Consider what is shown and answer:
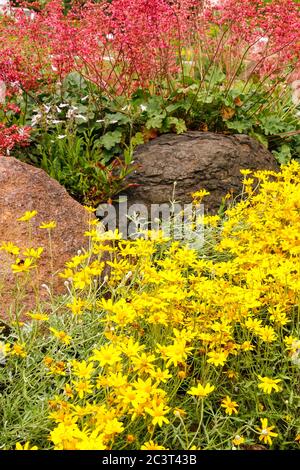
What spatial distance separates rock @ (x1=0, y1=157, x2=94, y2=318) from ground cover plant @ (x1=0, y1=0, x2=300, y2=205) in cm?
65

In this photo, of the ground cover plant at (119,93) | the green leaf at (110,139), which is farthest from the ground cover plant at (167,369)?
the green leaf at (110,139)

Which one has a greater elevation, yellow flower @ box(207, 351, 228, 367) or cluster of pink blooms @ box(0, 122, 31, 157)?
cluster of pink blooms @ box(0, 122, 31, 157)

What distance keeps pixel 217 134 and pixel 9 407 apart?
3.27 metres

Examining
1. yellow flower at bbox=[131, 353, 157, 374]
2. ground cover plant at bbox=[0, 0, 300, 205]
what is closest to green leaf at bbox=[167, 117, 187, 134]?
ground cover plant at bbox=[0, 0, 300, 205]

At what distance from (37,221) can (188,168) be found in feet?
4.80

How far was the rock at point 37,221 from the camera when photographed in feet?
11.6

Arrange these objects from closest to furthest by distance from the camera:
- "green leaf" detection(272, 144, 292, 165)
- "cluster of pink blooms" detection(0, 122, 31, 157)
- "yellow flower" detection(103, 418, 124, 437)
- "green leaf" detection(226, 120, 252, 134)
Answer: "yellow flower" detection(103, 418, 124, 437), "cluster of pink blooms" detection(0, 122, 31, 157), "green leaf" detection(226, 120, 252, 134), "green leaf" detection(272, 144, 292, 165)

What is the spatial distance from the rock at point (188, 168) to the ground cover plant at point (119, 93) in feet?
0.45

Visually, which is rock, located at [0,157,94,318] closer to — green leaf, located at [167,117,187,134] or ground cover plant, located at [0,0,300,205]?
ground cover plant, located at [0,0,300,205]

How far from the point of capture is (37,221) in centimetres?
383

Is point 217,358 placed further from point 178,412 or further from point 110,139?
point 110,139

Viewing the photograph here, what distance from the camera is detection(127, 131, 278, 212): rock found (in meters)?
4.82

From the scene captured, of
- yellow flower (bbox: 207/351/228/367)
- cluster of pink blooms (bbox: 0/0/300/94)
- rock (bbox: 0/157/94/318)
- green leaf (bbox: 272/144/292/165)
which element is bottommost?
yellow flower (bbox: 207/351/228/367)

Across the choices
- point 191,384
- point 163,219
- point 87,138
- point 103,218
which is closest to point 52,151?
point 87,138
